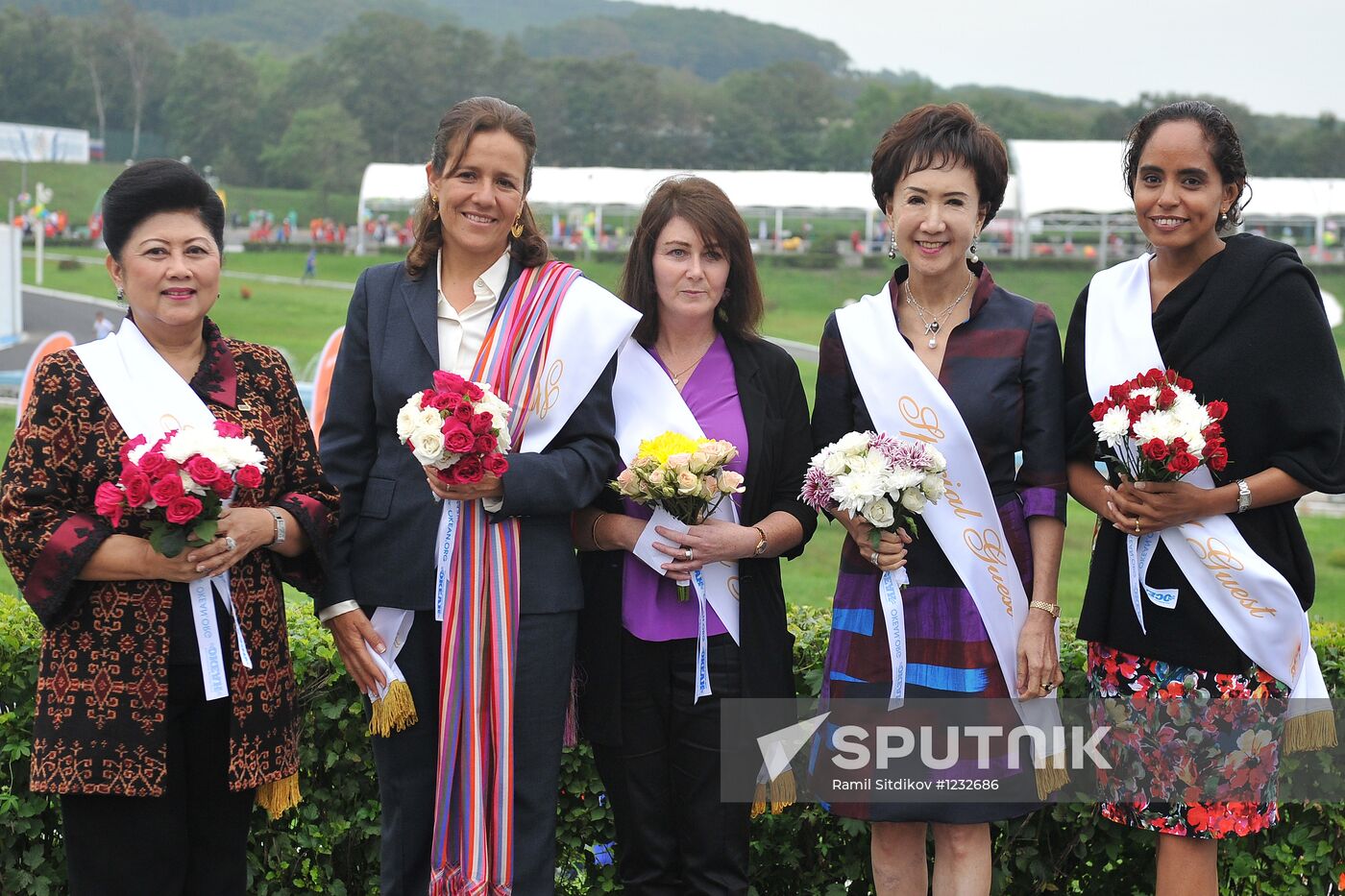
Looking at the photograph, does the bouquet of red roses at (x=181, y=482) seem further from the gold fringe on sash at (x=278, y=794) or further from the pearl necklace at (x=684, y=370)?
the pearl necklace at (x=684, y=370)

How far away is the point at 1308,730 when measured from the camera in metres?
3.33

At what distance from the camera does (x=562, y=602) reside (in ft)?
10.9

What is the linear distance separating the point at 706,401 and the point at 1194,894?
1742 millimetres

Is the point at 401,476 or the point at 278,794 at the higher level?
the point at 401,476

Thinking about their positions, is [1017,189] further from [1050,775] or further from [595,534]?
[595,534]

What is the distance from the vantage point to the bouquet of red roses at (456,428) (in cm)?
295

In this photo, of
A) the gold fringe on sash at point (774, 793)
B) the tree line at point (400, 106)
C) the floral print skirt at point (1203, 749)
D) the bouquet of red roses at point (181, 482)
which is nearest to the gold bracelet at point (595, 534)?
the gold fringe on sash at point (774, 793)

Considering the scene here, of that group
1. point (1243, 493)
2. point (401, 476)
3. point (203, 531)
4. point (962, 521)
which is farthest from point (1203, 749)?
point (203, 531)

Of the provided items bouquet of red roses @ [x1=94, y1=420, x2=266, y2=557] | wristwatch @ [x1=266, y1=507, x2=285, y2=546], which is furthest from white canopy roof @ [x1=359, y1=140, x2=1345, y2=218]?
bouquet of red roses @ [x1=94, y1=420, x2=266, y2=557]

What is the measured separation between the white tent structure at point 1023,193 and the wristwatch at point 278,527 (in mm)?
36620

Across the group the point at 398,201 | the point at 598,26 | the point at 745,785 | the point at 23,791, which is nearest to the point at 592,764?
the point at 745,785

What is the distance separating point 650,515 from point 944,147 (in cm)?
121

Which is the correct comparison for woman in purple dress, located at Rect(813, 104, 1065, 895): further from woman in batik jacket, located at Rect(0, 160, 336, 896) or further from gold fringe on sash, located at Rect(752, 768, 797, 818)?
woman in batik jacket, located at Rect(0, 160, 336, 896)

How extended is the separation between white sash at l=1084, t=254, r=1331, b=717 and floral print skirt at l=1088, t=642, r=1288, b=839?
0.07 metres
